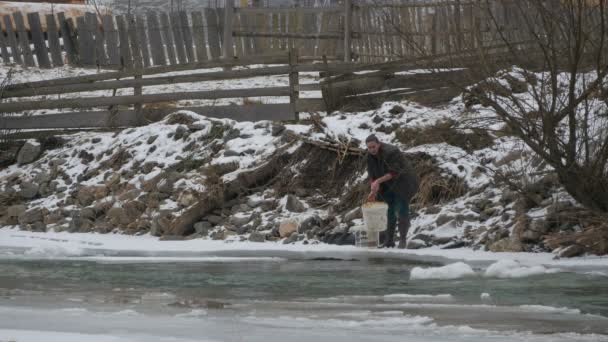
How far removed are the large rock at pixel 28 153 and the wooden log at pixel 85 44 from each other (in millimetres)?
4446

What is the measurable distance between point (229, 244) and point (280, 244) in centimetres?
71

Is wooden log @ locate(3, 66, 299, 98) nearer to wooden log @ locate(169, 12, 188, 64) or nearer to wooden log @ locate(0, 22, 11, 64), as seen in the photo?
wooden log @ locate(169, 12, 188, 64)

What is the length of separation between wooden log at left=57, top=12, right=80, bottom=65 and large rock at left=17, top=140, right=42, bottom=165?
186 inches

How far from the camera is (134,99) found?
1898 centimetres

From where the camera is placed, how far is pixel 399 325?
793 centimetres

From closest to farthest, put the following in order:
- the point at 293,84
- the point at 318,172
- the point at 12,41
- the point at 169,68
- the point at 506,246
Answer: the point at 506,246 < the point at 318,172 < the point at 293,84 < the point at 169,68 < the point at 12,41

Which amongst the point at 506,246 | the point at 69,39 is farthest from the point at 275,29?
the point at 506,246

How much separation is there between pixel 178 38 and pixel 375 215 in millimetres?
10062

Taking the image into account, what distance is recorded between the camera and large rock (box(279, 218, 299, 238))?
567 inches

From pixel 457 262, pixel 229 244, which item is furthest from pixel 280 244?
pixel 457 262

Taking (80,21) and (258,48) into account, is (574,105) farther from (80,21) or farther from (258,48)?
(80,21)

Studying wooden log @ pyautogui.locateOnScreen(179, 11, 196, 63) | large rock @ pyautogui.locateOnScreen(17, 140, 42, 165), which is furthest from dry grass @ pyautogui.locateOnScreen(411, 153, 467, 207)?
wooden log @ pyautogui.locateOnScreen(179, 11, 196, 63)

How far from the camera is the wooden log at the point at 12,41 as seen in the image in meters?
23.6

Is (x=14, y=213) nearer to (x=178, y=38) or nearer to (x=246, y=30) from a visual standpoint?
(x=178, y=38)
